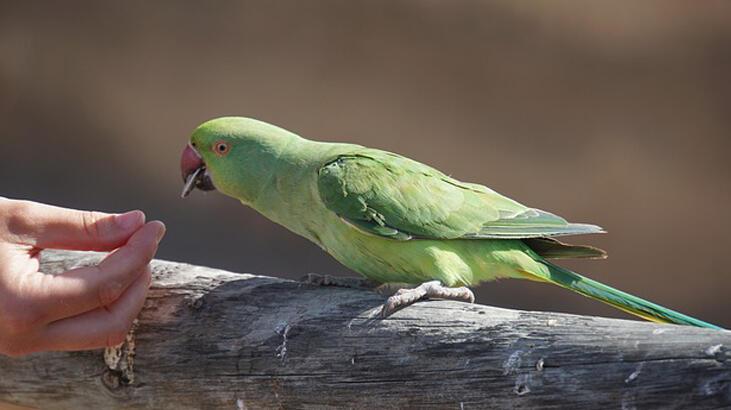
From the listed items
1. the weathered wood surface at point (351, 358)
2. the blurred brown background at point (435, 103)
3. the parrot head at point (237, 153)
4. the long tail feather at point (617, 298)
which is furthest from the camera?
the blurred brown background at point (435, 103)

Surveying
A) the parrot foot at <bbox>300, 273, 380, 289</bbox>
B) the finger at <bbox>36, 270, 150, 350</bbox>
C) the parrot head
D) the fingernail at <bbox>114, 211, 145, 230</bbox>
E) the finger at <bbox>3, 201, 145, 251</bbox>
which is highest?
the parrot head

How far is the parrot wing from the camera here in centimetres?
221

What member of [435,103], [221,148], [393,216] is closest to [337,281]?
[393,216]

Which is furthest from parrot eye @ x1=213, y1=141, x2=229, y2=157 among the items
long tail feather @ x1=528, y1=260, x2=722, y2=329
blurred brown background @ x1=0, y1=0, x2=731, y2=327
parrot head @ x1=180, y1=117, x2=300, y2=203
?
blurred brown background @ x1=0, y1=0, x2=731, y2=327

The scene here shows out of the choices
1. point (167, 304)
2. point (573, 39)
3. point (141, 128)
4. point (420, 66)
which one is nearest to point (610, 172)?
point (573, 39)

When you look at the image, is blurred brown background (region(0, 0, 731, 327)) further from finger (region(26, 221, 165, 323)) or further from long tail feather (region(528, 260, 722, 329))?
finger (region(26, 221, 165, 323))

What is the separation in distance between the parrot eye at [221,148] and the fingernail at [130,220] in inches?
22.0

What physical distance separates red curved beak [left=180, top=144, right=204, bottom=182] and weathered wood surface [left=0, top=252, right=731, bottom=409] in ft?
1.33

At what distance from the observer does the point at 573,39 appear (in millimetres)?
4473

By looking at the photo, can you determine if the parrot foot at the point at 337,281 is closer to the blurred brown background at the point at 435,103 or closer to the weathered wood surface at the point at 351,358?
the weathered wood surface at the point at 351,358

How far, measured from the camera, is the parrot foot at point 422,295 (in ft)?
5.71

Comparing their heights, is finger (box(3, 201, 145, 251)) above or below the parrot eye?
below

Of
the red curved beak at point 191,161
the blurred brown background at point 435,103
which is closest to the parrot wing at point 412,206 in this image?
the red curved beak at point 191,161

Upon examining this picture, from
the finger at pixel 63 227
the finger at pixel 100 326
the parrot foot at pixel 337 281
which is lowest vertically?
the finger at pixel 100 326
